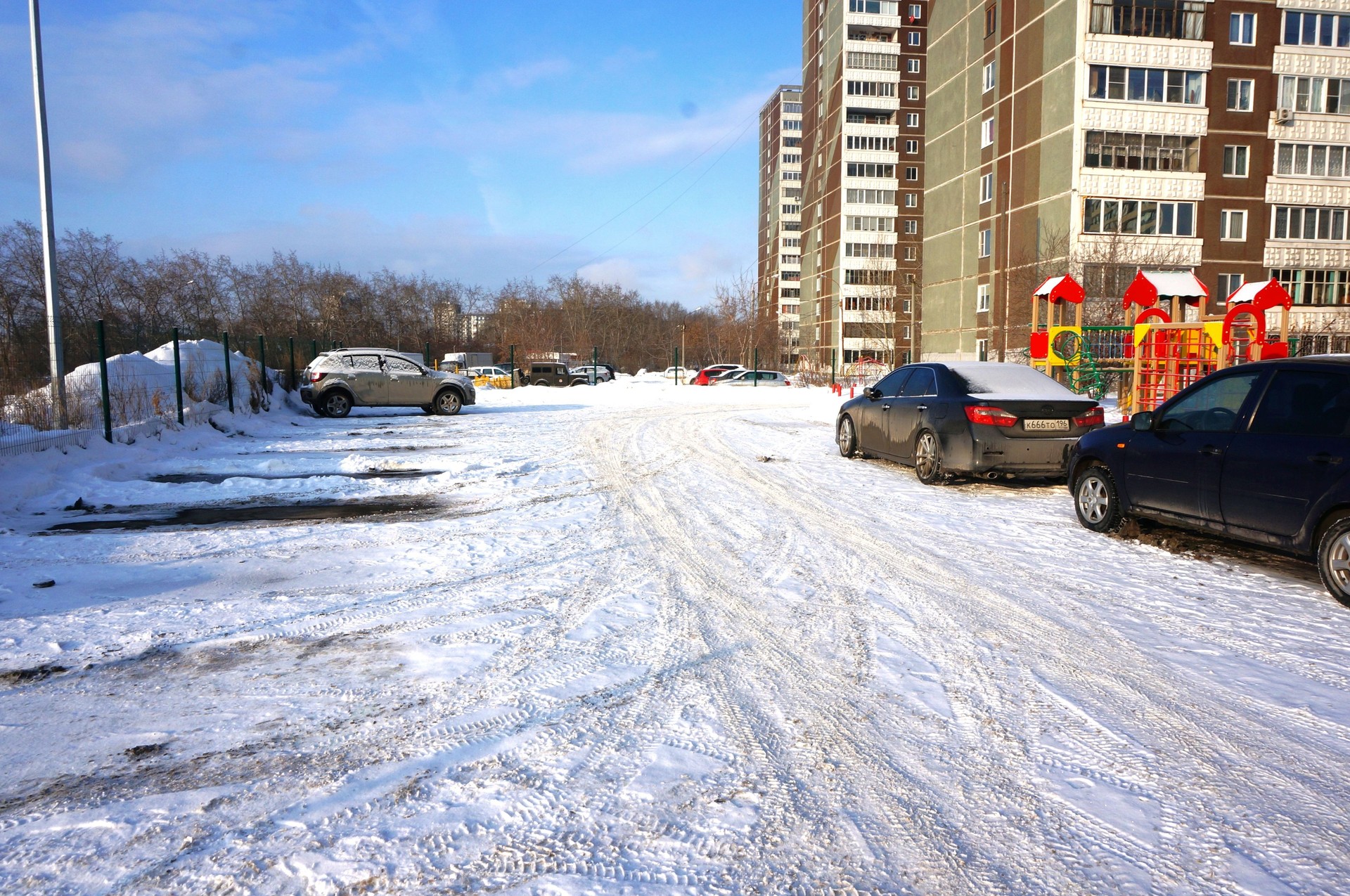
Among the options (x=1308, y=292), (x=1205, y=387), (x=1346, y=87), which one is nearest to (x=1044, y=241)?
(x=1308, y=292)

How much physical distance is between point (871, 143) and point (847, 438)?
72025 mm

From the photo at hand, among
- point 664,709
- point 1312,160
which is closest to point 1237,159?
point 1312,160

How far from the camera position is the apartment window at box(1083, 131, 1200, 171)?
43.6m

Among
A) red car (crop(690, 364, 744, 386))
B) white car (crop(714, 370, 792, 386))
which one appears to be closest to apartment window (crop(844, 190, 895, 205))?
red car (crop(690, 364, 744, 386))

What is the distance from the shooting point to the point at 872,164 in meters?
77.6

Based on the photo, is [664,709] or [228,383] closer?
[664,709]

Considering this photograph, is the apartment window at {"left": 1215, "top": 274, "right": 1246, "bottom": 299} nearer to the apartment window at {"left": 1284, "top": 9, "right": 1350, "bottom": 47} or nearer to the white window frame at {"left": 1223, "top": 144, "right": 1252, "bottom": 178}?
the white window frame at {"left": 1223, "top": 144, "right": 1252, "bottom": 178}

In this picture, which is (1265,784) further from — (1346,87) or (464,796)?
(1346,87)

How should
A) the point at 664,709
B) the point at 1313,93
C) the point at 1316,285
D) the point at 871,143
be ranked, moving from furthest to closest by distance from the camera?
the point at 871,143 → the point at 1316,285 → the point at 1313,93 → the point at 664,709

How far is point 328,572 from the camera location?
6488 mm

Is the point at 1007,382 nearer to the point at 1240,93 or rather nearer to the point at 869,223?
the point at 1240,93

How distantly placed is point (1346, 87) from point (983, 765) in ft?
192

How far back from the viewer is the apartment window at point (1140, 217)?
4362 cm

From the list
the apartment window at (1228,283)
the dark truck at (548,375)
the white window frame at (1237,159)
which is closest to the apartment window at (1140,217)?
the white window frame at (1237,159)
